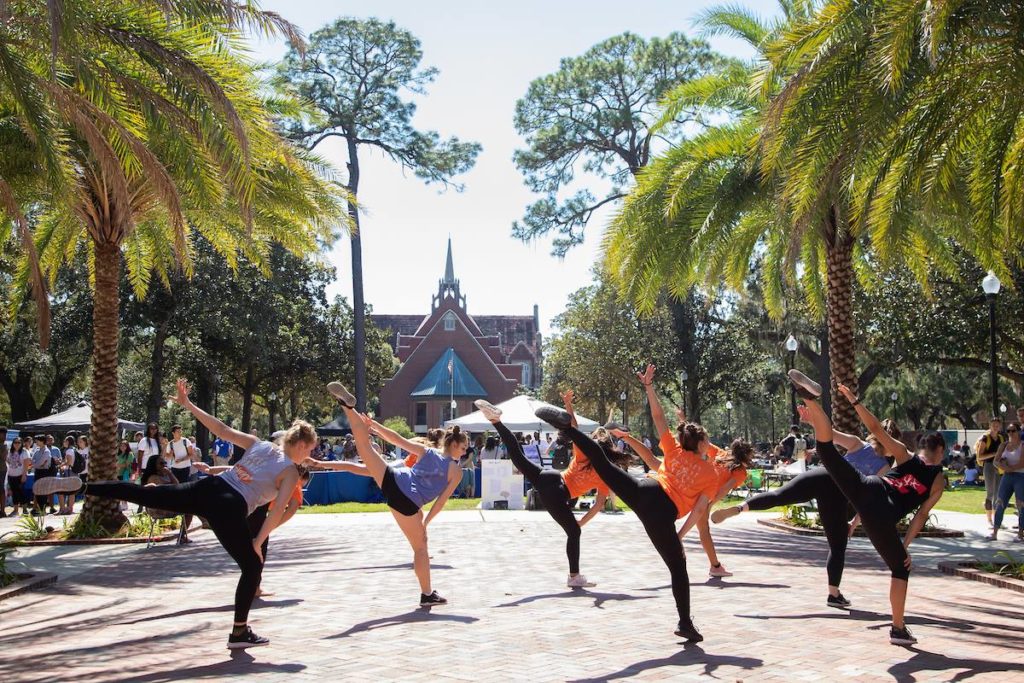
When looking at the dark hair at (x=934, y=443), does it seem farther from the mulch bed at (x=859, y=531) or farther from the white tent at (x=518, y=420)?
the white tent at (x=518, y=420)

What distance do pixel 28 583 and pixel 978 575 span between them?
10253mm

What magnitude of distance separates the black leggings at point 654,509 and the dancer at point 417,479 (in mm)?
1941

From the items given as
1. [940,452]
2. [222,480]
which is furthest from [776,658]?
[222,480]

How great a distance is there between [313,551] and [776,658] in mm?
8982

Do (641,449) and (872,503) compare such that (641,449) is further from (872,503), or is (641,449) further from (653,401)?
(872,503)

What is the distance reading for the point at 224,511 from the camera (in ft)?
24.7

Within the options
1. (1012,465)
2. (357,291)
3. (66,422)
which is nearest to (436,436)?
(1012,465)

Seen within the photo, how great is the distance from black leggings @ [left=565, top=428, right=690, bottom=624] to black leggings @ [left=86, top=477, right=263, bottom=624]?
251 centimetres

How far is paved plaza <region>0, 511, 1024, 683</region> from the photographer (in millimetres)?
6898

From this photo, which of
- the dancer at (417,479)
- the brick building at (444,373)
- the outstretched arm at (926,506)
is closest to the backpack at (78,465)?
the dancer at (417,479)

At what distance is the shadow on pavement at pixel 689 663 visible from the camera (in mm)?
6629

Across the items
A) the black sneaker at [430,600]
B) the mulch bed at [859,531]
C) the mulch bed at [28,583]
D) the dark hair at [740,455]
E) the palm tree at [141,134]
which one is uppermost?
the palm tree at [141,134]

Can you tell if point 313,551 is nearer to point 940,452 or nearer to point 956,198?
point 940,452

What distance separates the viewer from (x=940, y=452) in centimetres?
947
